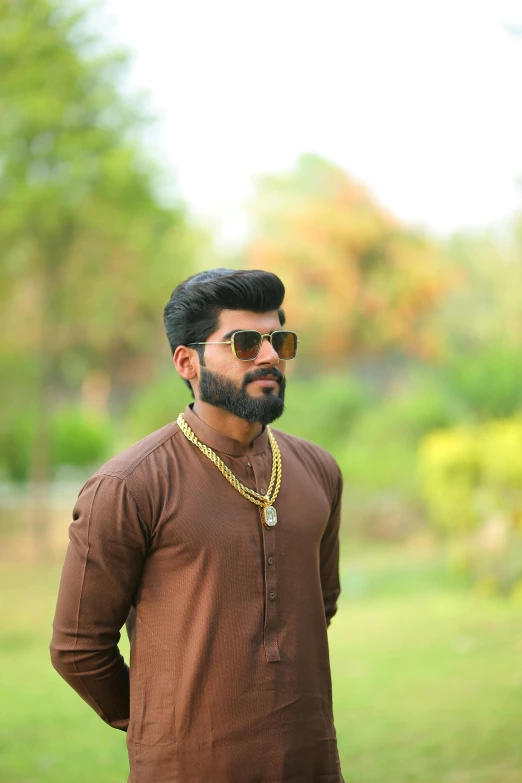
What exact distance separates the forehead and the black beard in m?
0.07

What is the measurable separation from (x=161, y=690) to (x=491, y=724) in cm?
299

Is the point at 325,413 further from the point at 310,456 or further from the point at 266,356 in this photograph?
the point at 266,356

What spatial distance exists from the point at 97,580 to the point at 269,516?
0.27 m

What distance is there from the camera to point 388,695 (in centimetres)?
457

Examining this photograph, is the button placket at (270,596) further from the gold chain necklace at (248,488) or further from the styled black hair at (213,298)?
the styled black hair at (213,298)

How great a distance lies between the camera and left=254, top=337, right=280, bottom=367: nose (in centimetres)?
150

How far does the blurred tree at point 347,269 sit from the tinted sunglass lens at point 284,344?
405 inches

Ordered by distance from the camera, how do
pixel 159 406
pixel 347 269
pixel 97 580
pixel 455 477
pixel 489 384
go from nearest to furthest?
pixel 97 580 → pixel 455 477 → pixel 489 384 → pixel 159 406 → pixel 347 269

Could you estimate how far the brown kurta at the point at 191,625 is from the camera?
1.41 metres

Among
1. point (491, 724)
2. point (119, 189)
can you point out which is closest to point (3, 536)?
point (119, 189)

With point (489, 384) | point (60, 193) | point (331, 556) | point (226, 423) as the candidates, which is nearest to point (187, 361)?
point (226, 423)

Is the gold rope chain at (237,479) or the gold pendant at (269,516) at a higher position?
the gold rope chain at (237,479)

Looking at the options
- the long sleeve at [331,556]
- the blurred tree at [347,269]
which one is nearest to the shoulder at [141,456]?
the long sleeve at [331,556]

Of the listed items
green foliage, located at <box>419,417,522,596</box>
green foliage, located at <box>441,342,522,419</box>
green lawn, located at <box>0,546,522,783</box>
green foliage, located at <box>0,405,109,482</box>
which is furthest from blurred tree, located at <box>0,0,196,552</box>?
green foliage, located at <box>419,417,522,596</box>
